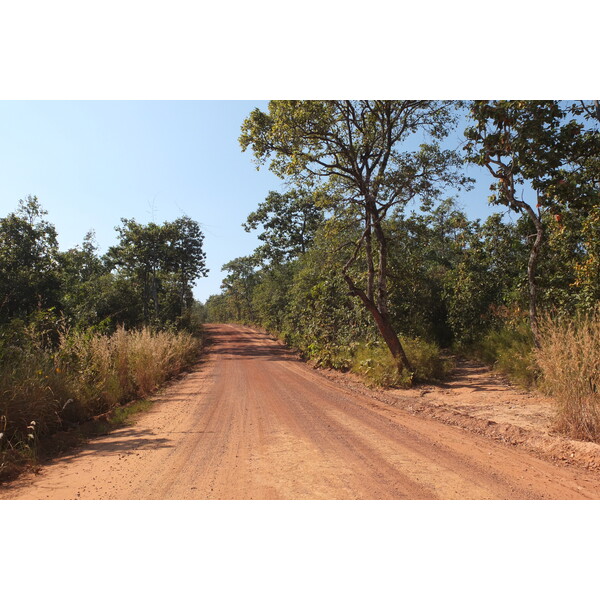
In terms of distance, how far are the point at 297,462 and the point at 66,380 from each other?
180 inches

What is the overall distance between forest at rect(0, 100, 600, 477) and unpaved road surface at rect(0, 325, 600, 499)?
96cm

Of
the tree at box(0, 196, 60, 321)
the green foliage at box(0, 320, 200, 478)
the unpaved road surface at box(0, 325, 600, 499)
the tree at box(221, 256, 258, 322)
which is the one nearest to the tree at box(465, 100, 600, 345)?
the unpaved road surface at box(0, 325, 600, 499)

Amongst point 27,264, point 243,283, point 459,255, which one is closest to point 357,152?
point 459,255

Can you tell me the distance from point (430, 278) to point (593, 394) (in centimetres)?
1141

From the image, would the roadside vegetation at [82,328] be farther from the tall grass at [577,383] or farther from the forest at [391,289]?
the tall grass at [577,383]

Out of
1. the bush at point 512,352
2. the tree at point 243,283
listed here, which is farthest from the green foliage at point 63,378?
the tree at point 243,283

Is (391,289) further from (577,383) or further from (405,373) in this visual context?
(577,383)

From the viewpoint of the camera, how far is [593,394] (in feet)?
15.4

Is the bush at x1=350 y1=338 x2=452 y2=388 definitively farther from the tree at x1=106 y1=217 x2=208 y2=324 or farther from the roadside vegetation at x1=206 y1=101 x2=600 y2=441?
the tree at x1=106 y1=217 x2=208 y2=324

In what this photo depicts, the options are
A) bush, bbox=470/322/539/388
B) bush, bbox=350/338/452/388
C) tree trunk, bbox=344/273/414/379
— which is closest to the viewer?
bush, bbox=470/322/539/388

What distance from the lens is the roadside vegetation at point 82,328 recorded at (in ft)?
17.5

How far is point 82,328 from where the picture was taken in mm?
10648

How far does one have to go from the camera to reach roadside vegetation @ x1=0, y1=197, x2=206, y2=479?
5.33 m

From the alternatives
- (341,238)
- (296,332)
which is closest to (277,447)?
(341,238)
